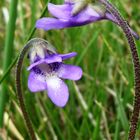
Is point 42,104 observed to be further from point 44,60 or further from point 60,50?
point 44,60

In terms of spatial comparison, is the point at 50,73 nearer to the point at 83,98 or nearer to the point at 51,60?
the point at 51,60

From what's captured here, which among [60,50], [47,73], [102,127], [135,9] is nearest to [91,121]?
[102,127]

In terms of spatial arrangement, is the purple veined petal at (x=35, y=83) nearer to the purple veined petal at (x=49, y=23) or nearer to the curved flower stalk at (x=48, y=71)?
the curved flower stalk at (x=48, y=71)

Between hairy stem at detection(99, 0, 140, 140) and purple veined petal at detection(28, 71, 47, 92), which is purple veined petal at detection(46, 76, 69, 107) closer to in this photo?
purple veined petal at detection(28, 71, 47, 92)

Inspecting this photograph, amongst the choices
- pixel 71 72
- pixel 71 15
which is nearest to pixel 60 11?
pixel 71 15

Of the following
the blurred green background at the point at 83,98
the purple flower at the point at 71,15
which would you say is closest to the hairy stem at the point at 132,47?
the purple flower at the point at 71,15

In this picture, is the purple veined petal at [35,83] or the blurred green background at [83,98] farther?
the blurred green background at [83,98]

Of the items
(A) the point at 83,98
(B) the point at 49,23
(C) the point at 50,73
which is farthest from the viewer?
(A) the point at 83,98
